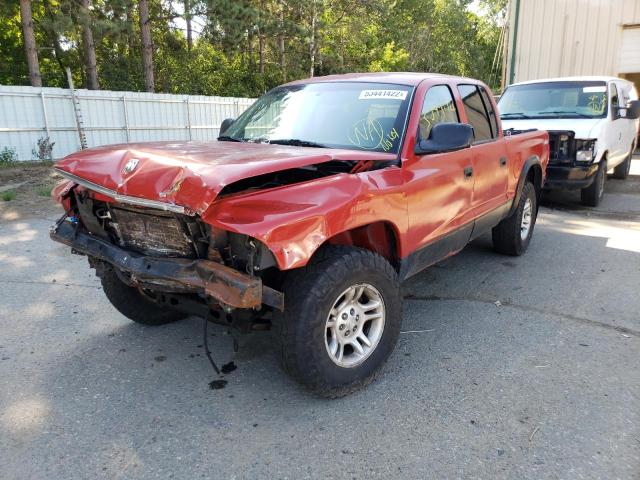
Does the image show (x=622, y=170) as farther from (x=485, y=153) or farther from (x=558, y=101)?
(x=485, y=153)

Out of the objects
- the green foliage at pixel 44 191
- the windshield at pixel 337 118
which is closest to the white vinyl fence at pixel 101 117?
the green foliage at pixel 44 191

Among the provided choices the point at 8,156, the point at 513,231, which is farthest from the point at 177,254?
the point at 8,156

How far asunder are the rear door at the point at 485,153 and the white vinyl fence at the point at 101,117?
462 inches

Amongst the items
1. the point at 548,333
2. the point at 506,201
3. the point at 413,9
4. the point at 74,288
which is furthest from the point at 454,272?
the point at 413,9

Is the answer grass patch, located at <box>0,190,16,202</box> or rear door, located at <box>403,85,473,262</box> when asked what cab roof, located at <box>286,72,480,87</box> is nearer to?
rear door, located at <box>403,85,473,262</box>

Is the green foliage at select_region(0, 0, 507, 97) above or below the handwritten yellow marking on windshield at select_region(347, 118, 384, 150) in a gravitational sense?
above

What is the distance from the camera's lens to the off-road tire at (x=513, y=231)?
5500 mm

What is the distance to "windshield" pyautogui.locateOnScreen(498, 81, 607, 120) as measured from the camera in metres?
8.66

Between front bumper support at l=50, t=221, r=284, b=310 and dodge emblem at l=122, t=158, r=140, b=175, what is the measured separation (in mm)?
471

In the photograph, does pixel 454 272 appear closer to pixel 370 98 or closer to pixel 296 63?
pixel 370 98

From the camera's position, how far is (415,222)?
11.2 feet

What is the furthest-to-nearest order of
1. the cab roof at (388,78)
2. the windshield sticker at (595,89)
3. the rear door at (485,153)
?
1. the windshield sticker at (595,89)
2. the rear door at (485,153)
3. the cab roof at (388,78)

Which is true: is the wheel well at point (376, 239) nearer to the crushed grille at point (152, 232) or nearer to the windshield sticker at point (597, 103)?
the crushed grille at point (152, 232)

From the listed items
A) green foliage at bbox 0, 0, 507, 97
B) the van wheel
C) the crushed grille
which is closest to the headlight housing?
the van wheel
